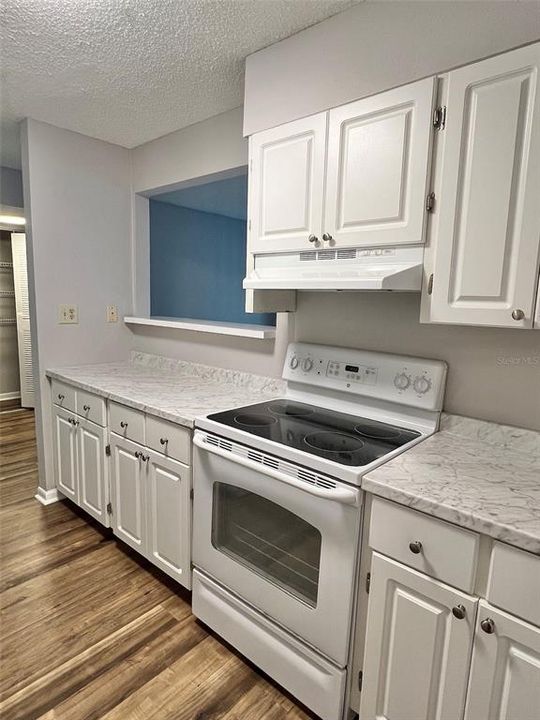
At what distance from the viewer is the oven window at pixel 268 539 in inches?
52.9

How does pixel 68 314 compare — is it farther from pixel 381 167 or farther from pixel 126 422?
pixel 381 167

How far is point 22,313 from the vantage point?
4496 millimetres

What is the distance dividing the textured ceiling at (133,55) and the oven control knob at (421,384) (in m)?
1.30

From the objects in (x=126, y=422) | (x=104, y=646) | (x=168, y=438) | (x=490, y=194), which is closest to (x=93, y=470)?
(x=126, y=422)

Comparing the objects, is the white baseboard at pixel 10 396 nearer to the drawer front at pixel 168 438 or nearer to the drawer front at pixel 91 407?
the drawer front at pixel 91 407

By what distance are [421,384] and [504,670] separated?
33.4 inches

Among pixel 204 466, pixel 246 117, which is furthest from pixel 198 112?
pixel 204 466

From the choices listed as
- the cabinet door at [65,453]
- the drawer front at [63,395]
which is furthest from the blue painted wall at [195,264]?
the cabinet door at [65,453]

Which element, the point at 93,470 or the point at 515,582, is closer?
the point at 515,582

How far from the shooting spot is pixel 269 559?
145 cm

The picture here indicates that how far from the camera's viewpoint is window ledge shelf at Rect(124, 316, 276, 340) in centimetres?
207

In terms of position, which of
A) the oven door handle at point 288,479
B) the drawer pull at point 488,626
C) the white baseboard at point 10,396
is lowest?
the white baseboard at point 10,396

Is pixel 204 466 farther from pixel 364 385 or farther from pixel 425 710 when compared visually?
pixel 425 710

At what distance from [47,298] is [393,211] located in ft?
6.86
